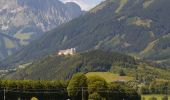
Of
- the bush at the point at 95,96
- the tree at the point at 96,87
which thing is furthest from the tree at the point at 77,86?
the bush at the point at 95,96

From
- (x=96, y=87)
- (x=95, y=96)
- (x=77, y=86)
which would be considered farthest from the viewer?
(x=77, y=86)

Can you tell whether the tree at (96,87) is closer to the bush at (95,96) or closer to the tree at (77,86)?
the bush at (95,96)

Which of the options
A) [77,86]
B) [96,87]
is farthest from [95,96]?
[77,86]

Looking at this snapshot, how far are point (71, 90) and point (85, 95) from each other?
7.33 metres

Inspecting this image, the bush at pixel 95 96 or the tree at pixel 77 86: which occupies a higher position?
the tree at pixel 77 86

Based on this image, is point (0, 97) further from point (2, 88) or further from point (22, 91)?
point (22, 91)

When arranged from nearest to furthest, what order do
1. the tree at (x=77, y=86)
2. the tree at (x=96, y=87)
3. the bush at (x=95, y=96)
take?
the bush at (x=95, y=96) < the tree at (x=96, y=87) < the tree at (x=77, y=86)

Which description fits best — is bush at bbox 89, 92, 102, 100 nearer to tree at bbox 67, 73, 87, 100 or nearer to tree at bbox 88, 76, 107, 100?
tree at bbox 88, 76, 107, 100

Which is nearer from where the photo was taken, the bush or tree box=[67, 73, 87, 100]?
the bush

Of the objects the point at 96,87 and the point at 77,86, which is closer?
the point at 96,87

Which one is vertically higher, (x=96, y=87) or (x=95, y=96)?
(x=96, y=87)

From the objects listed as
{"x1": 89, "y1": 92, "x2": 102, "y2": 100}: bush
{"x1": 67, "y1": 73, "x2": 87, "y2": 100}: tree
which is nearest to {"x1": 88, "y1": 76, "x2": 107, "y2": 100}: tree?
{"x1": 89, "y1": 92, "x2": 102, "y2": 100}: bush

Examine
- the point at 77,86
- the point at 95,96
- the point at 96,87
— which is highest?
the point at 77,86

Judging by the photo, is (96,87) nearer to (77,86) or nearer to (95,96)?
(95,96)
